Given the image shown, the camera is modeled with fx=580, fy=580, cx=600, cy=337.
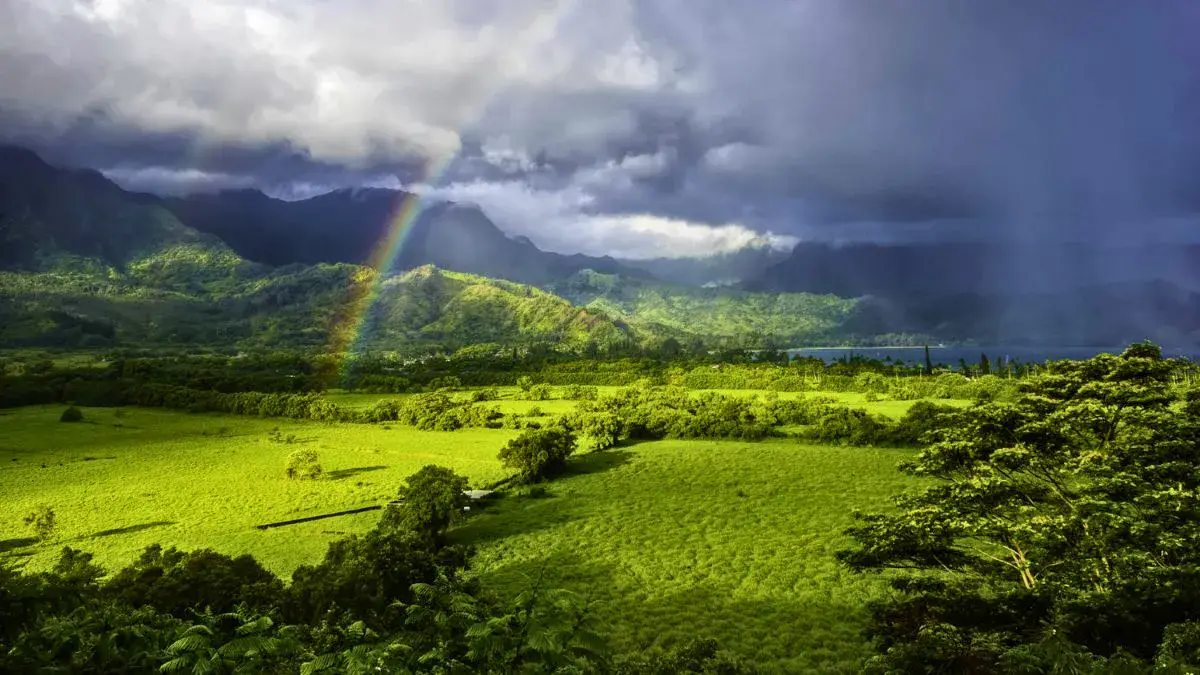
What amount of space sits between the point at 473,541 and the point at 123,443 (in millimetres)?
52701

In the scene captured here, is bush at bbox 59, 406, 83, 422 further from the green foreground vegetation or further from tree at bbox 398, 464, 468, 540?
tree at bbox 398, 464, 468, 540

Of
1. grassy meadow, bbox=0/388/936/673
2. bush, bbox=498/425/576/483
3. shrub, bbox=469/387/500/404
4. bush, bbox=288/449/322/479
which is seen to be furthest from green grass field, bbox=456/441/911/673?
shrub, bbox=469/387/500/404

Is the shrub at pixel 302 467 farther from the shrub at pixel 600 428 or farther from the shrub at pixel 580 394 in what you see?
the shrub at pixel 580 394

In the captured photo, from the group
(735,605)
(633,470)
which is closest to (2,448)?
(633,470)

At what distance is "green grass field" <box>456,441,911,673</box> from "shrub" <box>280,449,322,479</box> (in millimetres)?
19262

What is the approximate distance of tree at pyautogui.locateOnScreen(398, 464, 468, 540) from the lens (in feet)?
111

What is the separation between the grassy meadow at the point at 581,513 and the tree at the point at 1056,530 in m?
6.08

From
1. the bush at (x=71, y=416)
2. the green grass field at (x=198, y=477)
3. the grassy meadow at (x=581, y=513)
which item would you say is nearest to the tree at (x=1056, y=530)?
the grassy meadow at (x=581, y=513)

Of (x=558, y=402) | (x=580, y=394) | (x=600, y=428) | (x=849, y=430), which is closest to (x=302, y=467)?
(x=600, y=428)

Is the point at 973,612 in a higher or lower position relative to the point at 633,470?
higher

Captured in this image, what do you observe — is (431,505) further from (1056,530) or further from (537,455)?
(1056,530)

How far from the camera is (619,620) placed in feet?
83.8

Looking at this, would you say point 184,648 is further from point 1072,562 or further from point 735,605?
point 735,605

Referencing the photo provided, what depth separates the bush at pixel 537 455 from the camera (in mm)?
49438
